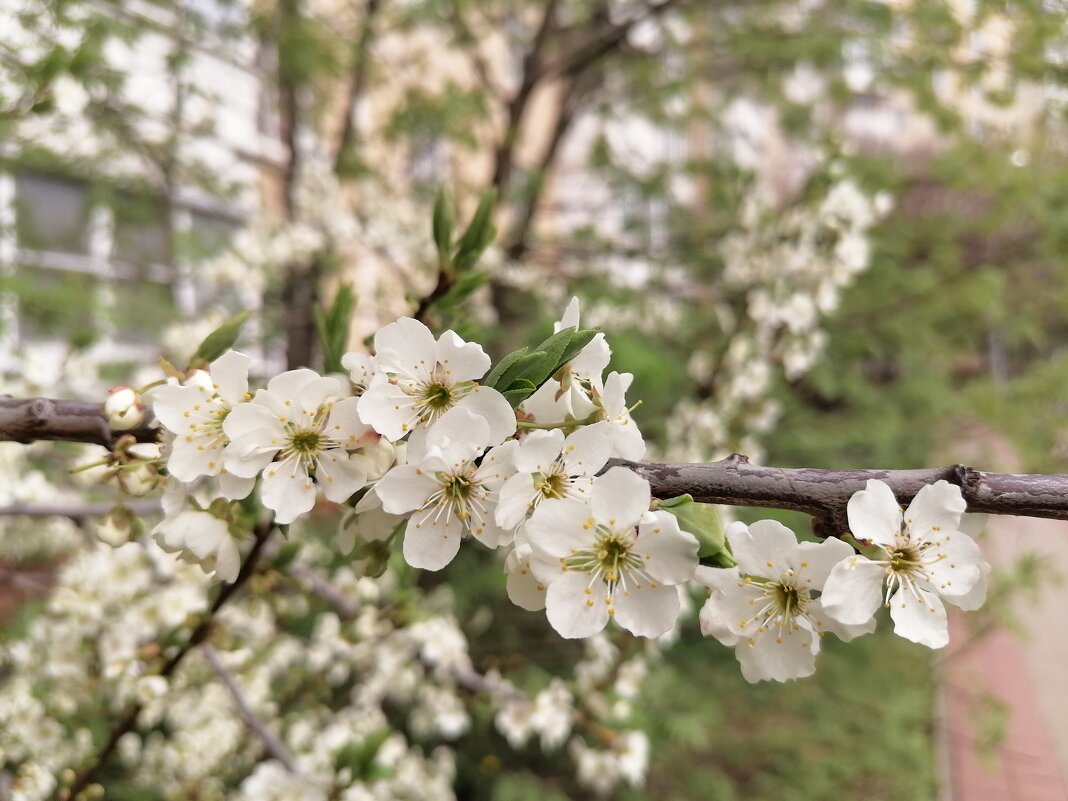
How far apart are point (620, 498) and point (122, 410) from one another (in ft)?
1.67

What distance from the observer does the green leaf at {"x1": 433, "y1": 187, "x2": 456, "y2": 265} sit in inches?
37.1

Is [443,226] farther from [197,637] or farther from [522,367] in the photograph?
[197,637]

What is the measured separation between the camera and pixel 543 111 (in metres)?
9.62

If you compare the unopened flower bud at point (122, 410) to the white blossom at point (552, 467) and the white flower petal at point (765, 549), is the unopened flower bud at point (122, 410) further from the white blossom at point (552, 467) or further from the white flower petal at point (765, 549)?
the white flower petal at point (765, 549)

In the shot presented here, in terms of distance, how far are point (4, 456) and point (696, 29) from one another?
4.39 meters

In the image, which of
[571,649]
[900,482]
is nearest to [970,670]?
[571,649]

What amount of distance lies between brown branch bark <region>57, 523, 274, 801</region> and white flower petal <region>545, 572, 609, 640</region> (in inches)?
16.4

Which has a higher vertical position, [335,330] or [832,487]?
[832,487]

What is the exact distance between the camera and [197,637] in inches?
39.7

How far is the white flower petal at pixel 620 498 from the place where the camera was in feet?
1.90

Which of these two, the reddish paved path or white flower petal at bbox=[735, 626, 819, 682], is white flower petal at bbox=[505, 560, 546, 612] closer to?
white flower petal at bbox=[735, 626, 819, 682]

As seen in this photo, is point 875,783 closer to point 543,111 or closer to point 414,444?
point 414,444

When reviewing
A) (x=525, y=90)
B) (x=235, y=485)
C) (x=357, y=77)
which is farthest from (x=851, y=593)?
(x=357, y=77)

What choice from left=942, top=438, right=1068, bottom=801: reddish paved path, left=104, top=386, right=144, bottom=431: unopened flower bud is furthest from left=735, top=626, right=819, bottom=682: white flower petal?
left=942, top=438, right=1068, bottom=801: reddish paved path
